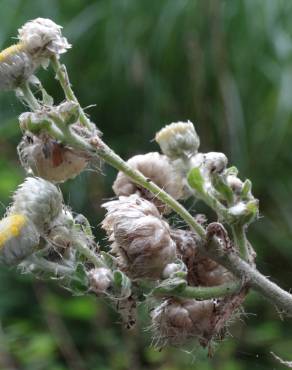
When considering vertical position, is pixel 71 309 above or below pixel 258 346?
above

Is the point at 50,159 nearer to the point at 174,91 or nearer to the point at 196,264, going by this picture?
the point at 196,264

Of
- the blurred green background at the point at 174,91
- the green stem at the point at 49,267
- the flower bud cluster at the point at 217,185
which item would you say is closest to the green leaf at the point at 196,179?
the flower bud cluster at the point at 217,185

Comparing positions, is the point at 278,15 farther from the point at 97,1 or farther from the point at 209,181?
the point at 209,181

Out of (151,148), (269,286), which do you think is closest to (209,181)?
(269,286)

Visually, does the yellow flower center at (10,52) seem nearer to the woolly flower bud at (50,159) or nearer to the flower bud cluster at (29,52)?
the flower bud cluster at (29,52)

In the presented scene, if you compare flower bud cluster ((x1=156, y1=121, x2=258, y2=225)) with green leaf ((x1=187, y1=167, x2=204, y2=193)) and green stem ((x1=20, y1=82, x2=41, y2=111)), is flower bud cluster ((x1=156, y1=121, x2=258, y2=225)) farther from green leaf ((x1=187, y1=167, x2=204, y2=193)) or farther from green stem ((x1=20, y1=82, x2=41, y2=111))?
green stem ((x1=20, y1=82, x2=41, y2=111))

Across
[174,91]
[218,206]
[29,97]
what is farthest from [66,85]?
[174,91]
